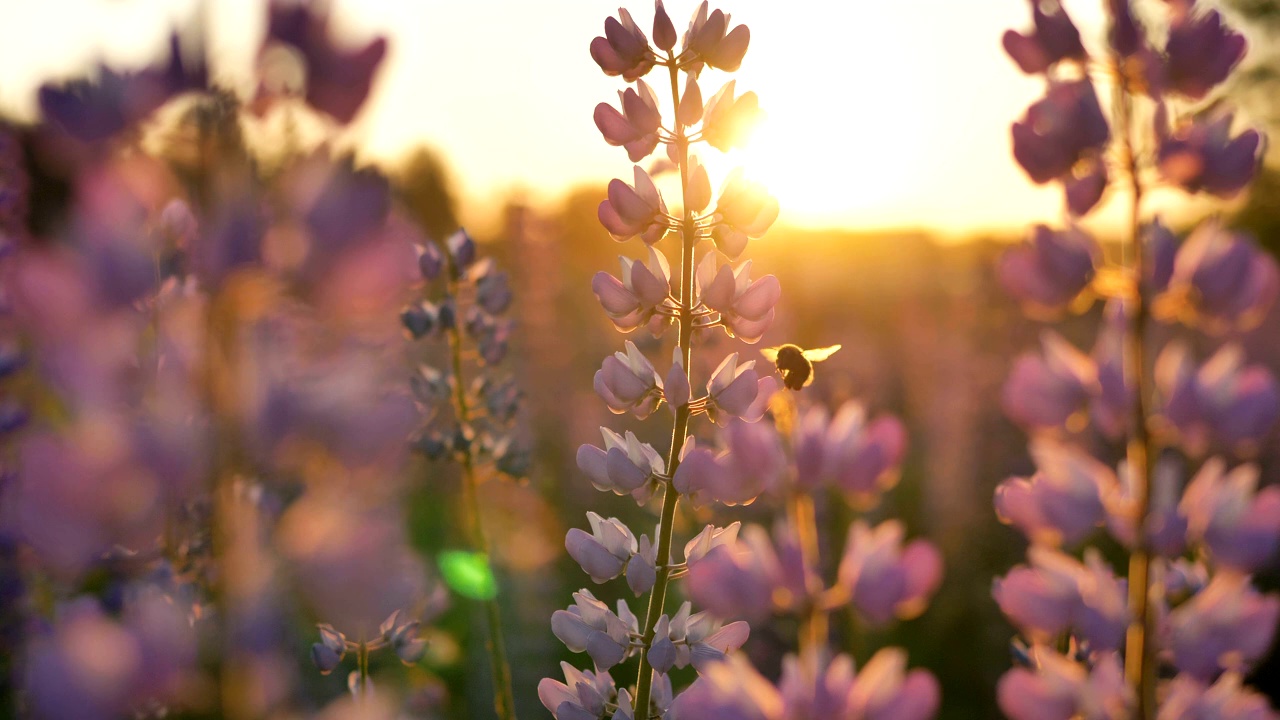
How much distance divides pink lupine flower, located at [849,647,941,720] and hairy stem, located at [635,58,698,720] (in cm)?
64

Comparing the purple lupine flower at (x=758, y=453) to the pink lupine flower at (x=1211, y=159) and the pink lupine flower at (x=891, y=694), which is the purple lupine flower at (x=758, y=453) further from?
the pink lupine flower at (x=1211, y=159)

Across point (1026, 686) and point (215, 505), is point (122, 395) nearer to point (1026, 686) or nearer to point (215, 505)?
point (215, 505)

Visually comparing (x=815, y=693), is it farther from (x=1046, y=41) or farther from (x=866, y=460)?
(x=1046, y=41)

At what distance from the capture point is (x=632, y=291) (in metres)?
1.93

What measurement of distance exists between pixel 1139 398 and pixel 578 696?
117cm

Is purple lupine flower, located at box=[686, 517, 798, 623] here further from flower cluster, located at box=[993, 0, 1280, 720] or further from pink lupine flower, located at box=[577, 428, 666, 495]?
pink lupine flower, located at box=[577, 428, 666, 495]

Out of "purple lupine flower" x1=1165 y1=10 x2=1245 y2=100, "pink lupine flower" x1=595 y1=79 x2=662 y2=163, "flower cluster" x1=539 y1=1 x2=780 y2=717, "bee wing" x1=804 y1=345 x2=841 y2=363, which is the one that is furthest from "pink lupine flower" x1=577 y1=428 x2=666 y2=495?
"purple lupine flower" x1=1165 y1=10 x2=1245 y2=100

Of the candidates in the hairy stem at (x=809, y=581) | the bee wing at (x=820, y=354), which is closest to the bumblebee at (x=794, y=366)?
the bee wing at (x=820, y=354)

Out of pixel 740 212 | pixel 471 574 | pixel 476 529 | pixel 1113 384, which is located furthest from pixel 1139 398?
pixel 471 574

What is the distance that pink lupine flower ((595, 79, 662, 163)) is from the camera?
1942mm

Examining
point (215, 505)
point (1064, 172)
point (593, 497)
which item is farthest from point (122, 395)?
point (593, 497)

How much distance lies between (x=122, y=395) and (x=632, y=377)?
37.9 inches

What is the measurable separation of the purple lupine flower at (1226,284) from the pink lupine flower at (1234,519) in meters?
0.20

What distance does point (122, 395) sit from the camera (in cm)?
121
